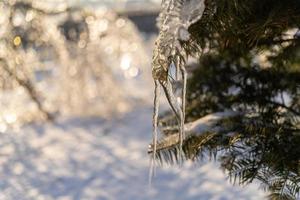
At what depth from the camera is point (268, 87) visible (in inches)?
137

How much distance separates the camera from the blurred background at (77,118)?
5.98 m

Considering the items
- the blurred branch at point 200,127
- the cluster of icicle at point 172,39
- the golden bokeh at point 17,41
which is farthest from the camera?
the golden bokeh at point 17,41

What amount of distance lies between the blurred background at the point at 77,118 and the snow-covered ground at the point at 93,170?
1 centimetres

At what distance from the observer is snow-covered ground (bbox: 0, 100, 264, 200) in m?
5.73

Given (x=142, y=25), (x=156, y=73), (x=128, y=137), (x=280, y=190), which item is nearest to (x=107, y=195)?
(x=128, y=137)

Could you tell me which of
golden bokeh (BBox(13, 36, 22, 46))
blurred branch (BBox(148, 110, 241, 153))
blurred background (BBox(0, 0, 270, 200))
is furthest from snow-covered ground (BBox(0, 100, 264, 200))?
golden bokeh (BBox(13, 36, 22, 46))

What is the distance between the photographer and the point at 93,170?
6656 mm

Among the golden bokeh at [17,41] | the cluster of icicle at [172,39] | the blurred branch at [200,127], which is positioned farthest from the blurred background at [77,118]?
the cluster of icicle at [172,39]

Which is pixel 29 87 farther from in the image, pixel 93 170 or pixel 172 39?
pixel 172 39

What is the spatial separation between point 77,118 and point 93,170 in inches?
124

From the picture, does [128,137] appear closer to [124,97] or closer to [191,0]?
[124,97]

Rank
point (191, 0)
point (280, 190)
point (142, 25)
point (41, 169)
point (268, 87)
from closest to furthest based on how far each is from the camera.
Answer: point (191, 0)
point (280, 190)
point (268, 87)
point (41, 169)
point (142, 25)

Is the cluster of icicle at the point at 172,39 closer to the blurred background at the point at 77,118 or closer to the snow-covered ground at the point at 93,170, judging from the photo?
the snow-covered ground at the point at 93,170

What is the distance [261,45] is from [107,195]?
10.8 ft
